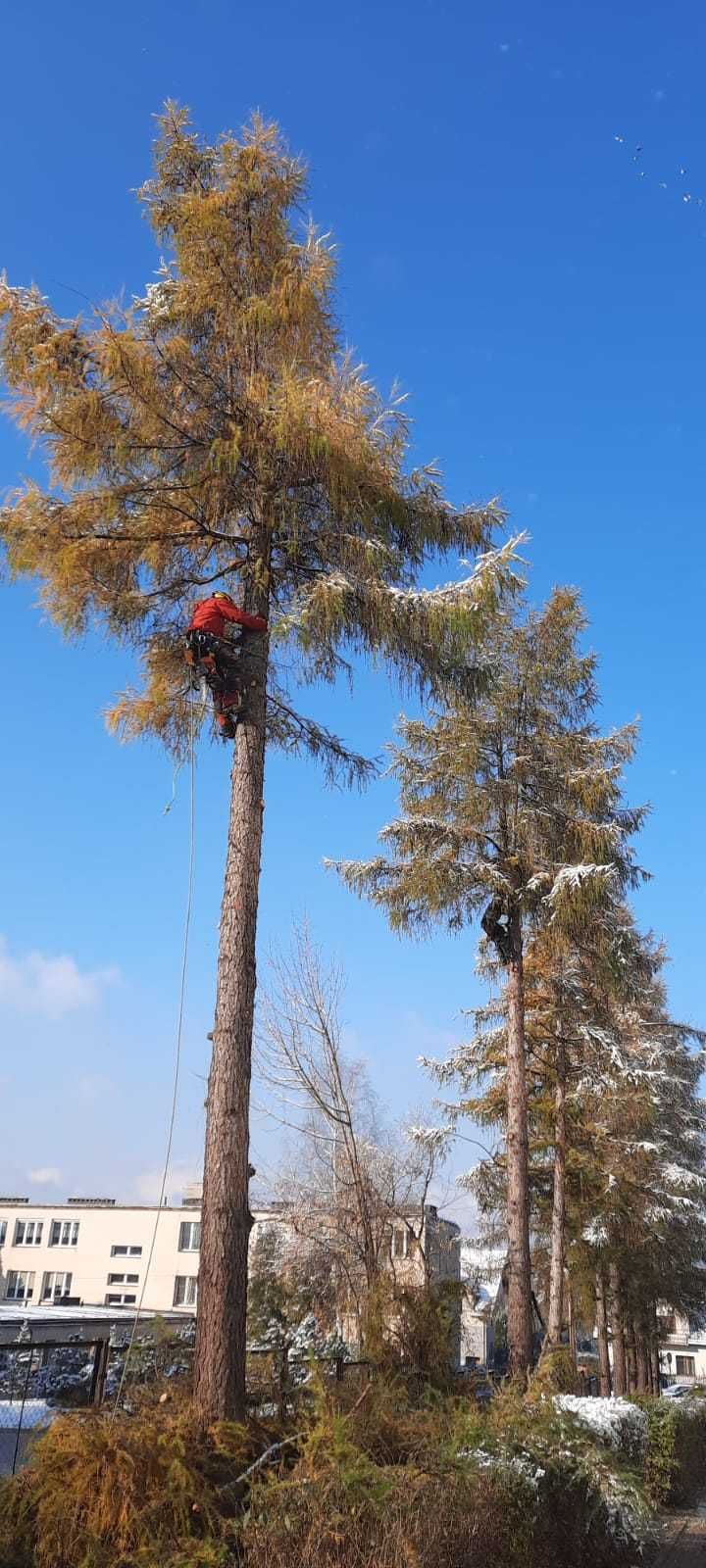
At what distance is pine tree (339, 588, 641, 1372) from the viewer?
15039 millimetres

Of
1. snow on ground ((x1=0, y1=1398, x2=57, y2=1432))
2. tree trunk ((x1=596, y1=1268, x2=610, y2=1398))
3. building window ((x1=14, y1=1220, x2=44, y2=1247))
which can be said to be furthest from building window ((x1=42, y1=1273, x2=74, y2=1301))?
snow on ground ((x1=0, y1=1398, x2=57, y2=1432))

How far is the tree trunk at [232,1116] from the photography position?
22.8 ft

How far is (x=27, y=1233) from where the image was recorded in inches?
1960

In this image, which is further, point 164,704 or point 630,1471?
point 164,704

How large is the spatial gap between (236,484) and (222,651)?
65.2 inches

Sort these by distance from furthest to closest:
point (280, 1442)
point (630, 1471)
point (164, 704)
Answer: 1. point (164, 704)
2. point (630, 1471)
3. point (280, 1442)

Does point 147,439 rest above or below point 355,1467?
above

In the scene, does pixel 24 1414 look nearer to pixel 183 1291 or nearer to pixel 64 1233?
pixel 183 1291

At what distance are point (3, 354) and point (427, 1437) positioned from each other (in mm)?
8620

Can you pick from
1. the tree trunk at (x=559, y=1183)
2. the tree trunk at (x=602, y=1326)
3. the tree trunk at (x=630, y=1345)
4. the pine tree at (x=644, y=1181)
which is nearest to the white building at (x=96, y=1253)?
the tree trunk at (x=630, y=1345)

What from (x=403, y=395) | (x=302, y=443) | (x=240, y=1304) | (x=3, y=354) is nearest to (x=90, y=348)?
(x=3, y=354)

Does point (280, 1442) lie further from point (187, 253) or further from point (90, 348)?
point (187, 253)

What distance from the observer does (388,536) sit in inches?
384

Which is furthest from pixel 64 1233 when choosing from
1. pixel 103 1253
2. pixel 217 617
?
pixel 217 617
